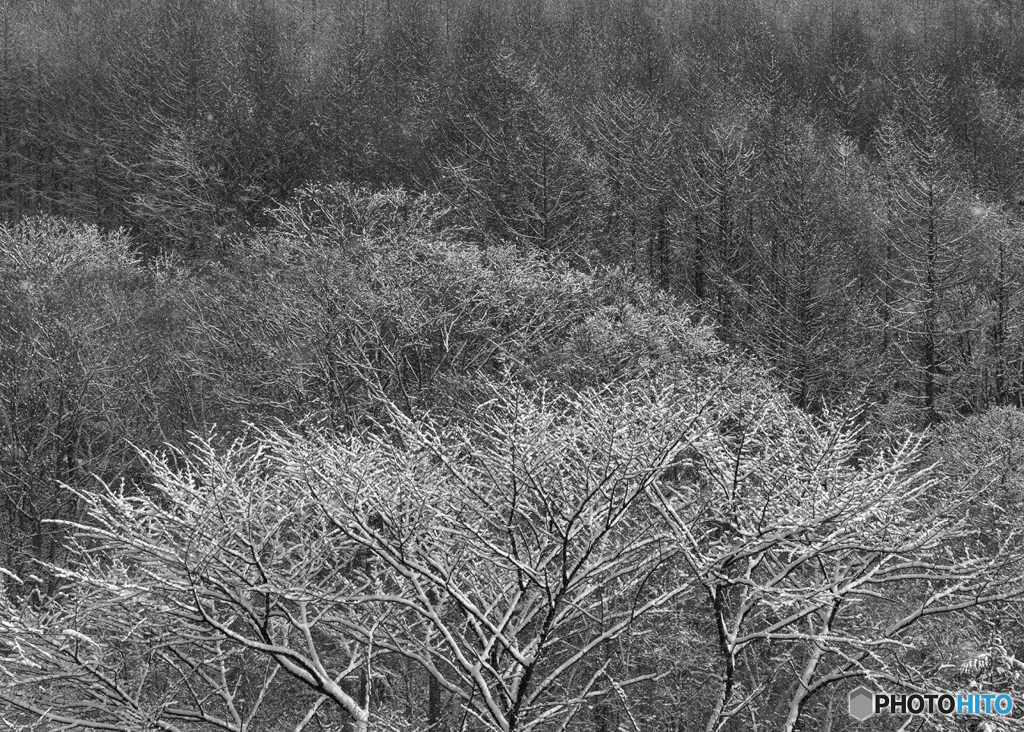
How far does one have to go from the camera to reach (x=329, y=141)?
137 ft

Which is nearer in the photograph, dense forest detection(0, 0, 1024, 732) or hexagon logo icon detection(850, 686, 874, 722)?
dense forest detection(0, 0, 1024, 732)

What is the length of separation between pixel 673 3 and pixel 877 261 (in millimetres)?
35862
